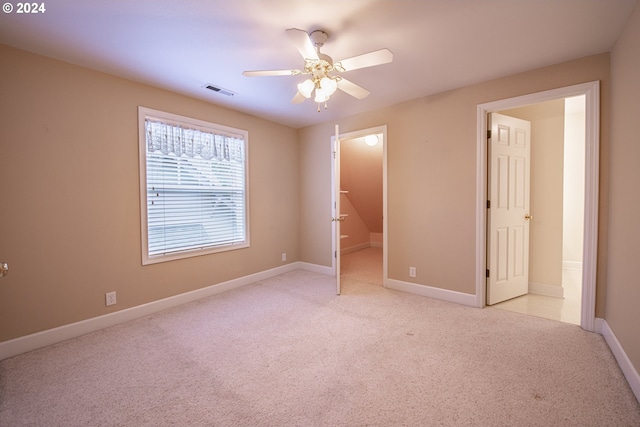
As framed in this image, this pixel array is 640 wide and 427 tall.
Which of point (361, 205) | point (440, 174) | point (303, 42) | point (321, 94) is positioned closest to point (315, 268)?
point (361, 205)

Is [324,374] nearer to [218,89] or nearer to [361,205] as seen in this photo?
[218,89]

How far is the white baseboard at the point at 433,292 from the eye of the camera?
3051mm

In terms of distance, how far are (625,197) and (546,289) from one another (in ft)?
6.32

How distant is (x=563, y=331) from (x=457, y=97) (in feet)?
8.47

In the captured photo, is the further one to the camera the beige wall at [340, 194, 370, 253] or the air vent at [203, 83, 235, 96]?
the beige wall at [340, 194, 370, 253]

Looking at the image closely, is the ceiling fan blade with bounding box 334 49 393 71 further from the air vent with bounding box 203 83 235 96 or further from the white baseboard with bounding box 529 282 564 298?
the white baseboard with bounding box 529 282 564 298

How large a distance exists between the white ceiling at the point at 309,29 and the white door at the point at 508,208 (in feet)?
2.54

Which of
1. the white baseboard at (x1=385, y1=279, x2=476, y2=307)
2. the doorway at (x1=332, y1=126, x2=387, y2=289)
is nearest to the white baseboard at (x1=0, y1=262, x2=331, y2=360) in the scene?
the doorway at (x1=332, y1=126, x2=387, y2=289)

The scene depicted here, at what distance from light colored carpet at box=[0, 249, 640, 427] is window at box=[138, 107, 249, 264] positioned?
35.1 inches

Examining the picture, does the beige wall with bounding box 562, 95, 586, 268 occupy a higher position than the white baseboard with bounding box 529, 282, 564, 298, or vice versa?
the beige wall with bounding box 562, 95, 586, 268

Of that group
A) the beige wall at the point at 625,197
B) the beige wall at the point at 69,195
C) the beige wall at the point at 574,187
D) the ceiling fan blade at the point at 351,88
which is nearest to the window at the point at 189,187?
the beige wall at the point at 69,195

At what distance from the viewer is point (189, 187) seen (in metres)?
3.27

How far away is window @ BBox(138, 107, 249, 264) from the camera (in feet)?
9.60

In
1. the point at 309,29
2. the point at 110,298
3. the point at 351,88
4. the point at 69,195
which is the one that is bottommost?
the point at 110,298
